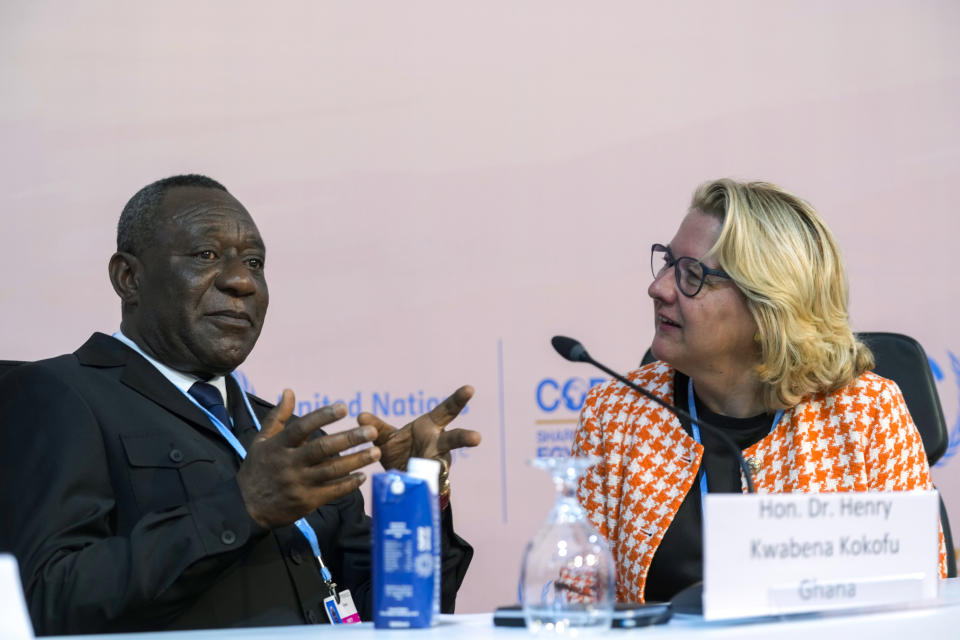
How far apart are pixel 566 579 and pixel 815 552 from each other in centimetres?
30

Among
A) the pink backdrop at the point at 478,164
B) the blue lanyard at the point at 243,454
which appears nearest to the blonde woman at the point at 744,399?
the blue lanyard at the point at 243,454

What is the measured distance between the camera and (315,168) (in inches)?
128

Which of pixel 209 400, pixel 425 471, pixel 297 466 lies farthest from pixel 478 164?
pixel 425 471

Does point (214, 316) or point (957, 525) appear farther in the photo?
point (957, 525)

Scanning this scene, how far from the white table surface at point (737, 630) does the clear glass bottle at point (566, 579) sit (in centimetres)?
3

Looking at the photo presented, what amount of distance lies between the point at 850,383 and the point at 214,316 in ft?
4.22

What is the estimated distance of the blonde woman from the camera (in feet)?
6.79

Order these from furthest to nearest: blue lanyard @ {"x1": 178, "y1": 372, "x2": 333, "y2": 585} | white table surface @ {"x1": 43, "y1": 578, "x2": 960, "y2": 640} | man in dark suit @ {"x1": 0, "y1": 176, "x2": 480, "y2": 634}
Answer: blue lanyard @ {"x1": 178, "y1": 372, "x2": 333, "y2": 585}
man in dark suit @ {"x1": 0, "y1": 176, "x2": 480, "y2": 634}
white table surface @ {"x1": 43, "y1": 578, "x2": 960, "y2": 640}

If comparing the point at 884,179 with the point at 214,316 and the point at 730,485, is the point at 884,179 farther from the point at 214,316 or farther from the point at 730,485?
the point at 214,316

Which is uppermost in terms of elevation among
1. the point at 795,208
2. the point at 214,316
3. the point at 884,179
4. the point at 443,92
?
the point at 443,92

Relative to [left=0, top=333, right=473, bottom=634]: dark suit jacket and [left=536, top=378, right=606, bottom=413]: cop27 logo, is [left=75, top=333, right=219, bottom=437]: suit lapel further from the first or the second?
[left=536, top=378, right=606, bottom=413]: cop27 logo

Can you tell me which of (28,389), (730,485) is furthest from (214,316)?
(730,485)

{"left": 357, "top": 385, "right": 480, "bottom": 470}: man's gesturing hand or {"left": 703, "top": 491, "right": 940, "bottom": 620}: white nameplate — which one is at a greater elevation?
{"left": 357, "top": 385, "right": 480, "bottom": 470}: man's gesturing hand

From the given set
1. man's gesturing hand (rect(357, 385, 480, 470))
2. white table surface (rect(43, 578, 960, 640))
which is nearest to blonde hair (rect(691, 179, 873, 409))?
man's gesturing hand (rect(357, 385, 480, 470))
